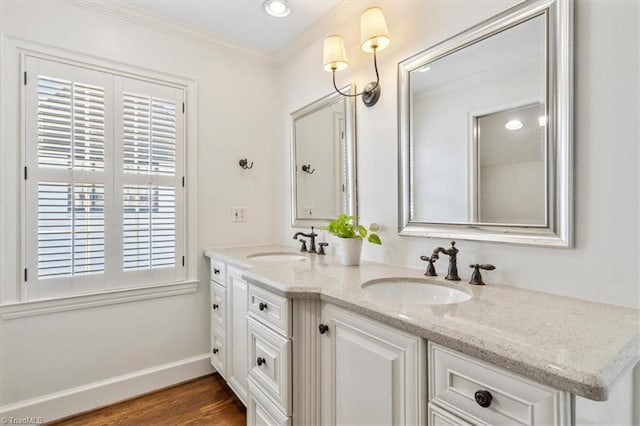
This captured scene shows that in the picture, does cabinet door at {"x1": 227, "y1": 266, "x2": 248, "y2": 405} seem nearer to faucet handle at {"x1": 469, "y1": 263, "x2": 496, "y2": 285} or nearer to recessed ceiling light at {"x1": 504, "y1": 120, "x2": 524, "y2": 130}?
faucet handle at {"x1": 469, "y1": 263, "x2": 496, "y2": 285}

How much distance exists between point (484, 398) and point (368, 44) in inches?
59.0

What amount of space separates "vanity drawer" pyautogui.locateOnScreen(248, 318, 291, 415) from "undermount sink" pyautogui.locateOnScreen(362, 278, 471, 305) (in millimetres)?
413

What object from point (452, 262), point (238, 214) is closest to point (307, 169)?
point (238, 214)

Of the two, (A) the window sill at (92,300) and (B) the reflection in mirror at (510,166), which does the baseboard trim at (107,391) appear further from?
(B) the reflection in mirror at (510,166)

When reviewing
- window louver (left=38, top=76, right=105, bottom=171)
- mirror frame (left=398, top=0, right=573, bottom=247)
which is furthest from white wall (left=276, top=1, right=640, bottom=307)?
window louver (left=38, top=76, right=105, bottom=171)

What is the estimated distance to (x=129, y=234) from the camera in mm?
2002

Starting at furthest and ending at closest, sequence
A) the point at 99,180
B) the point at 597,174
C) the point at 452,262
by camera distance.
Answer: the point at 99,180 → the point at 452,262 → the point at 597,174

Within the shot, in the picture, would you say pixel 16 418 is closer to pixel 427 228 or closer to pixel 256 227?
pixel 256 227

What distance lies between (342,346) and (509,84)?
1.14 m

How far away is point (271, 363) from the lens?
1362mm

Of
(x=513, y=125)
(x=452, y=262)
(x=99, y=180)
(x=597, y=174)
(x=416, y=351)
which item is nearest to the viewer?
(x=416, y=351)

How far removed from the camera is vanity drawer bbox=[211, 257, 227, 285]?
201cm

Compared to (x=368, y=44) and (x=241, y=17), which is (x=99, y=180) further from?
(x=368, y=44)

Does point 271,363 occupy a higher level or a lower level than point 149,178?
lower
